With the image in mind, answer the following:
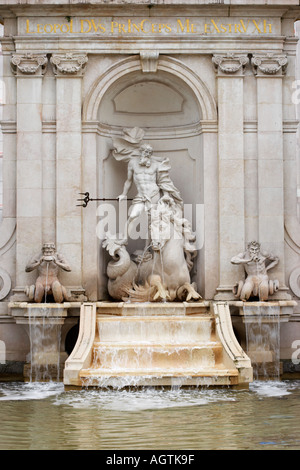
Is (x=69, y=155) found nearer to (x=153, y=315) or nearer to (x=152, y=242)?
(x=152, y=242)

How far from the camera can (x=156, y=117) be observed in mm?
18656

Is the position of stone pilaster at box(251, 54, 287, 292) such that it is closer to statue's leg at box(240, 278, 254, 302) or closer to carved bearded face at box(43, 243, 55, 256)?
statue's leg at box(240, 278, 254, 302)

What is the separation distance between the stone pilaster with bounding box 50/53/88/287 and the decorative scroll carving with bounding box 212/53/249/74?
2.59 metres

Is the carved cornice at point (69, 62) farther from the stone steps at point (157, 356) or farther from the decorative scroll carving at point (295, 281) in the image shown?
the decorative scroll carving at point (295, 281)

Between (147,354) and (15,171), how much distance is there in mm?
4985

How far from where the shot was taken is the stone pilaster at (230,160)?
16828 millimetres

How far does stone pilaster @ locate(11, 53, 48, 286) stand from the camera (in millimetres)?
16781

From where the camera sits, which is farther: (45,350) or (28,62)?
(28,62)

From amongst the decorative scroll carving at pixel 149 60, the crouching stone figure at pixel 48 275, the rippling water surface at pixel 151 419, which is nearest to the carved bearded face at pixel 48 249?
the crouching stone figure at pixel 48 275

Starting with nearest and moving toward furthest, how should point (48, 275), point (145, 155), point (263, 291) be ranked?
point (263, 291) → point (48, 275) → point (145, 155)

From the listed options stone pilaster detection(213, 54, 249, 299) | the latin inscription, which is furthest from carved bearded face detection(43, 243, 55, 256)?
the latin inscription

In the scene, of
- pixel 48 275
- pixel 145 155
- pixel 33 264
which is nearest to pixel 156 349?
pixel 48 275

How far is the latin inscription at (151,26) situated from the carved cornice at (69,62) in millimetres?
491

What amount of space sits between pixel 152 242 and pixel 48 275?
6.95ft
